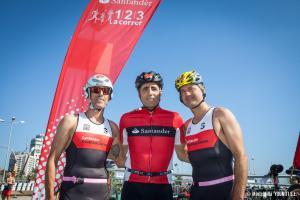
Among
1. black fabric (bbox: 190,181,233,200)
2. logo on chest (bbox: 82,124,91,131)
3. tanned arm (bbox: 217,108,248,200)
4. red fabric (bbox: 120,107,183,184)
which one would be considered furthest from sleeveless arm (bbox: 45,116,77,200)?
tanned arm (bbox: 217,108,248,200)

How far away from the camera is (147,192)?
15.3 ft

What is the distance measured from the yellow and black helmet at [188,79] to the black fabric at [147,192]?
5.90 ft

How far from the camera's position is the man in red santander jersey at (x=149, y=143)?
4.74m

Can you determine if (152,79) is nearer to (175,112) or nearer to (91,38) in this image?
(175,112)

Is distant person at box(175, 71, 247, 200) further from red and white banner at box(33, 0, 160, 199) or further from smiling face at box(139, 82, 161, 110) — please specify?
red and white banner at box(33, 0, 160, 199)

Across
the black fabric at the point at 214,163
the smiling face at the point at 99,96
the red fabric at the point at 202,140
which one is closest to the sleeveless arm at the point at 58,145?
the smiling face at the point at 99,96

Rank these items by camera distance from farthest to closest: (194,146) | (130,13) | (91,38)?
(130,13), (91,38), (194,146)

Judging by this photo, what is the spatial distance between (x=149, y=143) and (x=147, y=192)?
84 centimetres

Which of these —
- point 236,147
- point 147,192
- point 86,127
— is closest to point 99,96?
point 86,127

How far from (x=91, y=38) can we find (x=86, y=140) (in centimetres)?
360

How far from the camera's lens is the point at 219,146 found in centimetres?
446

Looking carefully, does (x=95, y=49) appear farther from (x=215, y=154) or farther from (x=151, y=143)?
(x=215, y=154)

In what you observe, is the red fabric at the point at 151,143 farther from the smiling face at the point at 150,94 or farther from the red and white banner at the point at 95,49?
the red and white banner at the point at 95,49

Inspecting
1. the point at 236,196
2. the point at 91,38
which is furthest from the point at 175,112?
the point at 91,38
